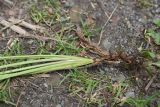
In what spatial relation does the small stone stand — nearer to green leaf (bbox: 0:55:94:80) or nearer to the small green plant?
the small green plant

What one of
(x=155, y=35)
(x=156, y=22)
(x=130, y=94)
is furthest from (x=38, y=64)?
(x=156, y=22)

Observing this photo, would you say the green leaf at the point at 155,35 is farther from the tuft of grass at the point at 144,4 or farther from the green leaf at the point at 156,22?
the tuft of grass at the point at 144,4

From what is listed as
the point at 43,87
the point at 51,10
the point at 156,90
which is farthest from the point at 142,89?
the point at 51,10

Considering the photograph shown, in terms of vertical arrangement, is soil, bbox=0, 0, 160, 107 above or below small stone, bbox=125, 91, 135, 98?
above

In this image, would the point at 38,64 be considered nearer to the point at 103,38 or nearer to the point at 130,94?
the point at 103,38

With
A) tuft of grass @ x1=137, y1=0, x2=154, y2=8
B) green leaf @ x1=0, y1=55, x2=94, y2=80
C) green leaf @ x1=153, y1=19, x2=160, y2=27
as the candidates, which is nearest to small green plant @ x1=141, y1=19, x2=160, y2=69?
green leaf @ x1=153, y1=19, x2=160, y2=27

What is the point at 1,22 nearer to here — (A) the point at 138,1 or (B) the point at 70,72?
(B) the point at 70,72

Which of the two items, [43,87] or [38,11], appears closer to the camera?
[43,87]

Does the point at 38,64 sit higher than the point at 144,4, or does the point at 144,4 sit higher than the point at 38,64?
the point at 144,4
